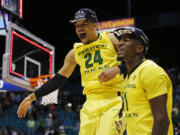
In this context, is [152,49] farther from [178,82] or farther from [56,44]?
[56,44]

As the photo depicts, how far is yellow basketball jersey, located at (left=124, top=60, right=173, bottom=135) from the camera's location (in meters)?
2.66

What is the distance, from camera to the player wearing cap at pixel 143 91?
2.59 metres

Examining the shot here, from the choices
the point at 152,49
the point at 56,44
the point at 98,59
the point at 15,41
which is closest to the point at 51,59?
the point at 15,41

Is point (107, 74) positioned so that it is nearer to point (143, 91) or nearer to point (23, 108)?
point (143, 91)

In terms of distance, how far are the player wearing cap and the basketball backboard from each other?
18.9 feet

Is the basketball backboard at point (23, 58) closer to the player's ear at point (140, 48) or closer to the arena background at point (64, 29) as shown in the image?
the player's ear at point (140, 48)

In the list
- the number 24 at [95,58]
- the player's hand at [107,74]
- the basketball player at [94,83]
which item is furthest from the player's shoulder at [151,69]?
the number 24 at [95,58]

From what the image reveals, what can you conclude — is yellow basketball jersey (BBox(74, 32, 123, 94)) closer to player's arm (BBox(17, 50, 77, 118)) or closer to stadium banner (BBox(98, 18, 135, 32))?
player's arm (BBox(17, 50, 77, 118))

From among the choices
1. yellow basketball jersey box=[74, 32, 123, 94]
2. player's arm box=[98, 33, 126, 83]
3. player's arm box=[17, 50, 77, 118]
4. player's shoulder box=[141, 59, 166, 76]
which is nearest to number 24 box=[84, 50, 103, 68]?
yellow basketball jersey box=[74, 32, 123, 94]

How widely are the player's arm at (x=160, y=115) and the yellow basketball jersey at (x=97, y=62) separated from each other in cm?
154

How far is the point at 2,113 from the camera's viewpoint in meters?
20.2

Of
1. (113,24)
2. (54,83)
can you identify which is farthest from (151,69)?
(113,24)

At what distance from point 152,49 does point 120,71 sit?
22.9 m

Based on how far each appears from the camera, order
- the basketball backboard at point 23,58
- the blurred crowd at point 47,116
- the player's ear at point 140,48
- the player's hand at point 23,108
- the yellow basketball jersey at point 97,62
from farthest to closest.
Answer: the blurred crowd at point 47,116 → the basketball backboard at point 23,58 → the player's hand at point 23,108 → the yellow basketball jersey at point 97,62 → the player's ear at point 140,48
